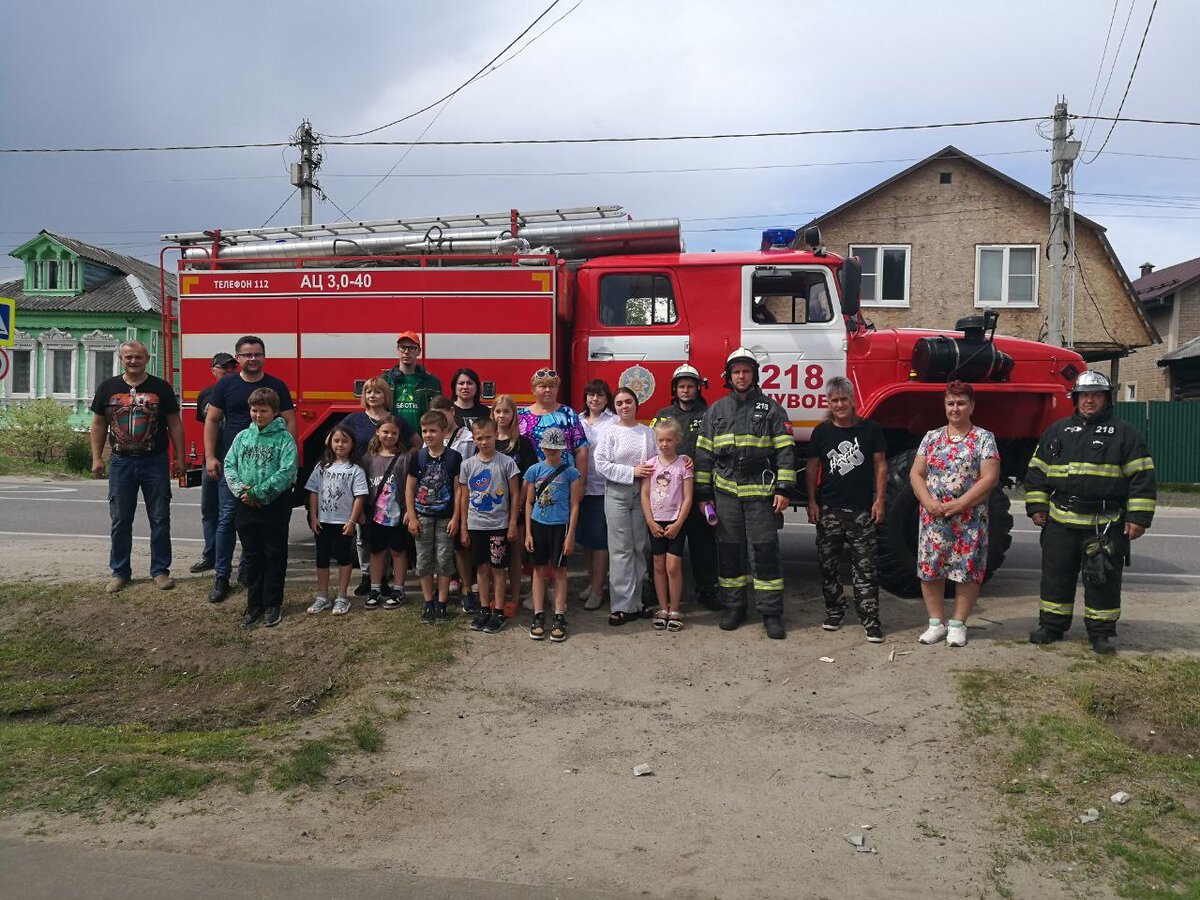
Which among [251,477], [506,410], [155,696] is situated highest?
[506,410]

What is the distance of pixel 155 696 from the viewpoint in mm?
5633

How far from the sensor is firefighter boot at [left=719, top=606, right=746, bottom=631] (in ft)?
21.2

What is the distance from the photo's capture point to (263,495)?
6.49m

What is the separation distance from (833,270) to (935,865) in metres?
5.20

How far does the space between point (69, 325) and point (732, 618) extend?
106ft

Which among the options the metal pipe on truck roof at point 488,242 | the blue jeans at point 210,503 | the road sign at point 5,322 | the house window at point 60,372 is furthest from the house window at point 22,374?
the blue jeans at point 210,503

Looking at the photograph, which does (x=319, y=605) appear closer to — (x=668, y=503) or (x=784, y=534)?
(x=668, y=503)

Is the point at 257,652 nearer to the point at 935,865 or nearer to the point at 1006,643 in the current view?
the point at 935,865

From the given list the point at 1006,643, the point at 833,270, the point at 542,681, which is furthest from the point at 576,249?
the point at 1006,643

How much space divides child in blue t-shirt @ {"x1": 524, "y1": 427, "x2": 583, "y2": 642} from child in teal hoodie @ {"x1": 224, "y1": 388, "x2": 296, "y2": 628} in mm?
1858

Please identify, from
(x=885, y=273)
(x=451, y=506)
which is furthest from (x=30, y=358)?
(x=451, y=506)

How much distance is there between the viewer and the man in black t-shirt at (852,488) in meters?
6.27

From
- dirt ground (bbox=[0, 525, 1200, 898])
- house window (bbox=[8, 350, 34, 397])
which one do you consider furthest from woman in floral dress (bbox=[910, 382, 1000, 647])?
house window (bbox=[8, 350, 34, 397])

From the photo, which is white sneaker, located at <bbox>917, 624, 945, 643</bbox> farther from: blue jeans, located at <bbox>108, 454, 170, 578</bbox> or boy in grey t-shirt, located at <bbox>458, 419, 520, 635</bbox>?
blue jeans, located at <bbox>108, 454, 170, 578</bbox>
